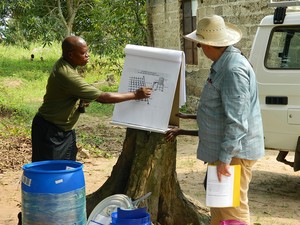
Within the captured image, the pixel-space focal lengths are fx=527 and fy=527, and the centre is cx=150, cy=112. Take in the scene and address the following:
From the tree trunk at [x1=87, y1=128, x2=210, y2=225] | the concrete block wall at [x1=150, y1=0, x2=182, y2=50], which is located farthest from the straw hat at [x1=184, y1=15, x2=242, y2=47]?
the concrete block wall at [x1=150, y1=0, x2=182, y2=50]

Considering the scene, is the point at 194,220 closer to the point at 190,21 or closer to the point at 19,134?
the point at 19,134

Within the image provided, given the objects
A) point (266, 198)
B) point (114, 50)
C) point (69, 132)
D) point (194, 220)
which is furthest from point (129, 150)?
point (114, 50)

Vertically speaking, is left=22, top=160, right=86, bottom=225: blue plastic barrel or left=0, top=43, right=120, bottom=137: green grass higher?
left=22, top=160, right=86, bottom=225: blue plastic barrel

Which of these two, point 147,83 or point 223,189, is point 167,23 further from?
point 223,189

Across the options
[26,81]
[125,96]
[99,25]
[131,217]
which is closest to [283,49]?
[125,96]

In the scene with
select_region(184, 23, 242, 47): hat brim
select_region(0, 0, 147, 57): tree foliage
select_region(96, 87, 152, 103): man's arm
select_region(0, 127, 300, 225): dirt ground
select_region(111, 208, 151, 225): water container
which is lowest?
select_region(0, 127, 300, 225): dirt ground

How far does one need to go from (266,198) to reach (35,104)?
29.2 ft

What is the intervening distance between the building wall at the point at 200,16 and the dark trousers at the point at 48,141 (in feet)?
20.6

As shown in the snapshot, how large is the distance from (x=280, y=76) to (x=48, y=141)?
2.92 metres

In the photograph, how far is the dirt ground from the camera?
18.4 ft

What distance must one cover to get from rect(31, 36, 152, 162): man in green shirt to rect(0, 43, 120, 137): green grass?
17.4ft

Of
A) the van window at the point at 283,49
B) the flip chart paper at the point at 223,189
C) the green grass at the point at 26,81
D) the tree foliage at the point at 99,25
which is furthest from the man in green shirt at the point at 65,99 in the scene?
the tree foliage at the point at 99,25

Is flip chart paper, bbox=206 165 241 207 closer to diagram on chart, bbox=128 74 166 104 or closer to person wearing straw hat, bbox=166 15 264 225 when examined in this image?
person wearing straw hat, bbox=166 15 264 225

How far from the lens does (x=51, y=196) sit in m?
3.23
